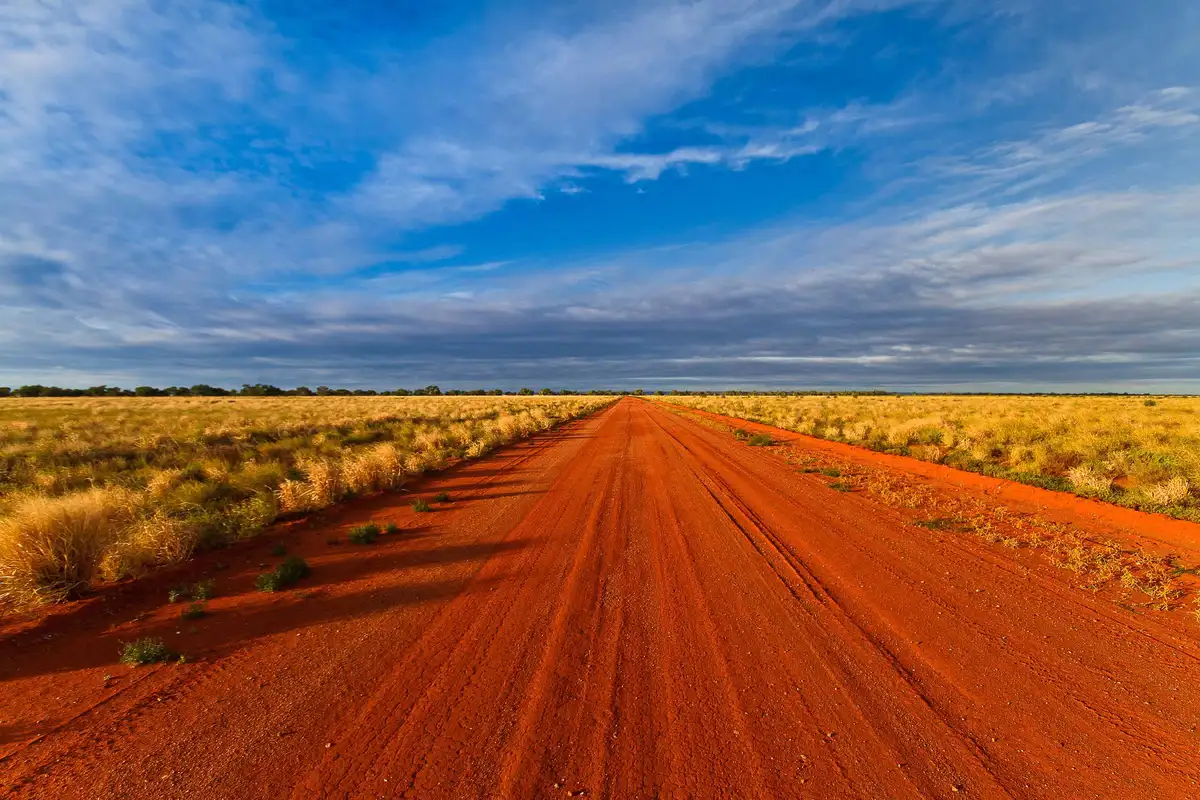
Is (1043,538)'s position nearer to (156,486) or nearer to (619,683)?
(619,683)

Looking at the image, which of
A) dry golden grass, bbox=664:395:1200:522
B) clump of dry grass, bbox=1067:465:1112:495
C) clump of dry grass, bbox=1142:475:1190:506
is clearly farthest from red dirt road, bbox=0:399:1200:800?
dry golden grass, bbox=664:395:1200:522

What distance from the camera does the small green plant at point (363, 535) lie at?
756 cm

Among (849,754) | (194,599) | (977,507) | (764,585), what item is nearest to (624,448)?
(977,507)

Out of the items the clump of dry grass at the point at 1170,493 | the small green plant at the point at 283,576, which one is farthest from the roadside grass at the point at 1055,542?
the small green plant at the point at 283,576

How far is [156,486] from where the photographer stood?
9609mm

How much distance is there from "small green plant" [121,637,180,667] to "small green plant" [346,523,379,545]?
309 centimetres

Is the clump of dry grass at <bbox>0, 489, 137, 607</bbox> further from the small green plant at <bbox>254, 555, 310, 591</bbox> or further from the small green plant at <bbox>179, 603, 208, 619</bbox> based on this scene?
the small green plant at <bbox>254, 555, 310, 591</bbox>

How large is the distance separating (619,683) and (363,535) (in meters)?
5.32

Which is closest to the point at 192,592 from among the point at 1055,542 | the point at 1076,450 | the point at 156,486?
the point at 156,486

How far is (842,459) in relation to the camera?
14930mm

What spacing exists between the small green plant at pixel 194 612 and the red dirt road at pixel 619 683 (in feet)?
0.55

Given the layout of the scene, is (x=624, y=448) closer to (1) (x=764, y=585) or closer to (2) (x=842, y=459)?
(2) (x=842, y=459)

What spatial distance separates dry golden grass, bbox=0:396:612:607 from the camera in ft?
18.4

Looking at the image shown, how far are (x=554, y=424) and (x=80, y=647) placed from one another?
26229 millimetres
